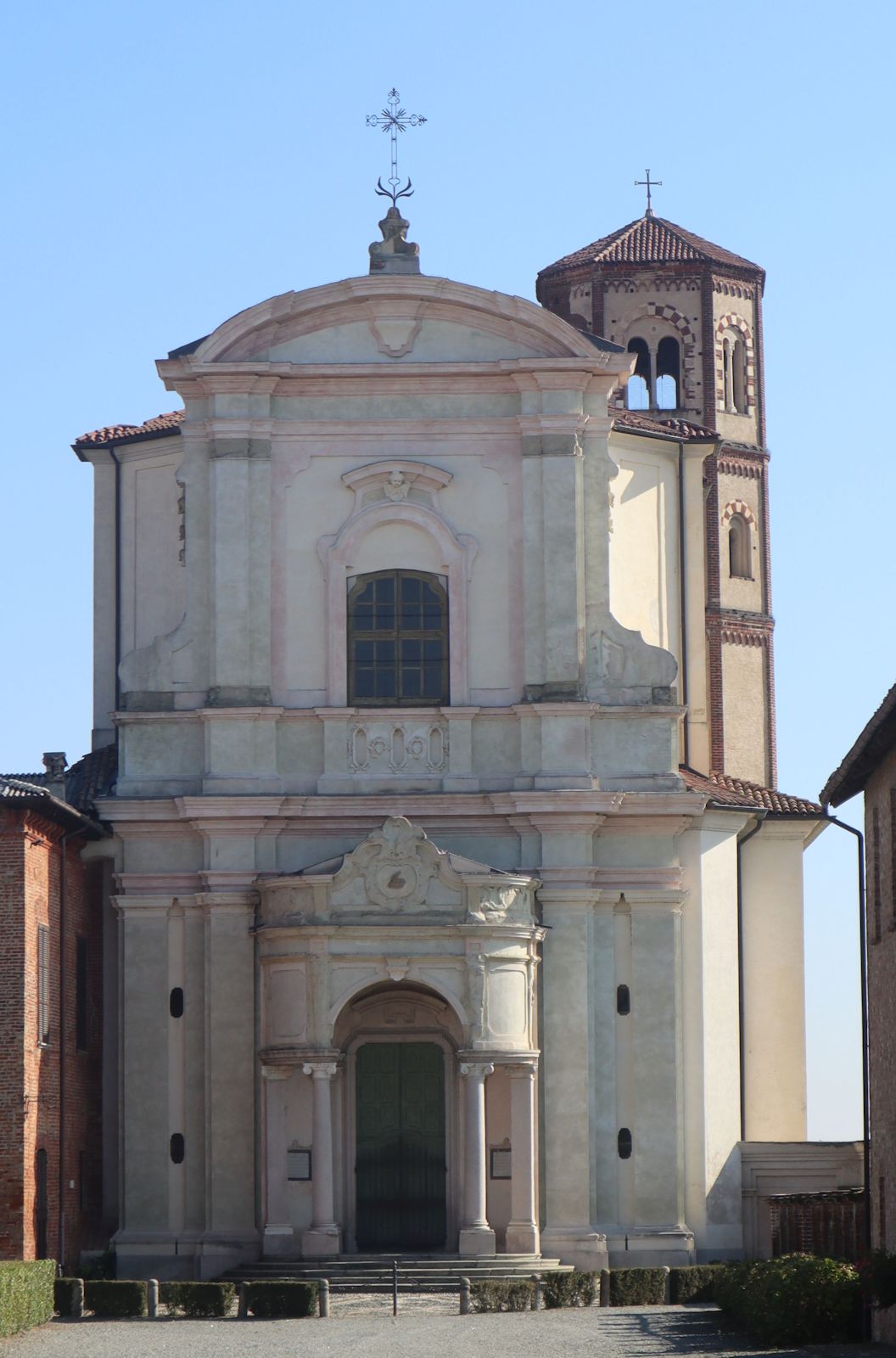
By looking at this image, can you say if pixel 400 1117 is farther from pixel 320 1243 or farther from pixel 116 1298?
pixel 116 1298

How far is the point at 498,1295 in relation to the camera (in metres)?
38.6

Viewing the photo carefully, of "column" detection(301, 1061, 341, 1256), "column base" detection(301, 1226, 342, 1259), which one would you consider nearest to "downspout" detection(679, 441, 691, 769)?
"column" detection(301, 1061, 341, 1256)

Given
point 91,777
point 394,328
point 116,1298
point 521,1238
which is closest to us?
point 116,1298

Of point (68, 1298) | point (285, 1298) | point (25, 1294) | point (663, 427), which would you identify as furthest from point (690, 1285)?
point (663, 427)

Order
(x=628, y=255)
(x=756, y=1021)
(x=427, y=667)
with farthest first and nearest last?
(x=628, y=255) < (x=756, y=1021) < (x=427, y=667)

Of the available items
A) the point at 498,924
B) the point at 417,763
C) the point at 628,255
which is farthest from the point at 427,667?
the point at 628,255

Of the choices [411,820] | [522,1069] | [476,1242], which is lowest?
[476,1242]

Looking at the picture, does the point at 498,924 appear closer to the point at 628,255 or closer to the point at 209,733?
the point at 209,733

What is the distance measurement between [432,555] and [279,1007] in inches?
304

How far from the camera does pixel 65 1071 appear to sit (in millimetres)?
43156

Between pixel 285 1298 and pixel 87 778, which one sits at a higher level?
pixel 87 778

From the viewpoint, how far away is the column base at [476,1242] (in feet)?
136

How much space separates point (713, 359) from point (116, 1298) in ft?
82.0

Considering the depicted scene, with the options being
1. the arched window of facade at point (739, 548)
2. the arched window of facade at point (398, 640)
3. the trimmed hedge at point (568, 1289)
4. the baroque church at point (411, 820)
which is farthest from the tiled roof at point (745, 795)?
the trimmed hedge at point (568, 1289)
